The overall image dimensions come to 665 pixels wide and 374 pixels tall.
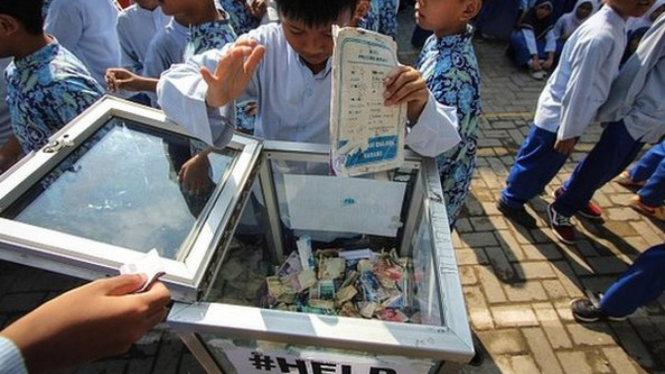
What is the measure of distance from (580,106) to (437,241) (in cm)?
189

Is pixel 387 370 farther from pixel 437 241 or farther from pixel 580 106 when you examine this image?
pixel 580 106

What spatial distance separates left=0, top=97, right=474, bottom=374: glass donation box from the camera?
0.85m

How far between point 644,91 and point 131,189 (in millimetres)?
2844

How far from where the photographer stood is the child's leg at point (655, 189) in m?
3.06

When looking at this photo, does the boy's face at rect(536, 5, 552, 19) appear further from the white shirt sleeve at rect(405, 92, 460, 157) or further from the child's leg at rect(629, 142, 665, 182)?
the white shirt sleeve at rect(405, 92, 460, 157)

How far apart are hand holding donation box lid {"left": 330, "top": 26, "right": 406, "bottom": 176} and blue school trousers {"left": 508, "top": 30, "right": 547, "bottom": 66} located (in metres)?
5.64

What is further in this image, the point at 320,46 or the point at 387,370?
the point at 320,46

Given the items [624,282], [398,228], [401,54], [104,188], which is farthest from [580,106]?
[401,54]

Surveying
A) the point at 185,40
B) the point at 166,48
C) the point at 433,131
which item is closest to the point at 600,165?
the point at 433,131

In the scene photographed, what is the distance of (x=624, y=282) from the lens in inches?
84.1

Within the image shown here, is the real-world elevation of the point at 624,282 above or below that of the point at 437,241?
below

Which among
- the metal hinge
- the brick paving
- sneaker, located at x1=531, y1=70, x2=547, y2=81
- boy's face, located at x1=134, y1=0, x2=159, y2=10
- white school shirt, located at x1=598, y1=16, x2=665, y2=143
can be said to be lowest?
the brick paving

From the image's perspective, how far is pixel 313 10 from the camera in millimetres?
1143

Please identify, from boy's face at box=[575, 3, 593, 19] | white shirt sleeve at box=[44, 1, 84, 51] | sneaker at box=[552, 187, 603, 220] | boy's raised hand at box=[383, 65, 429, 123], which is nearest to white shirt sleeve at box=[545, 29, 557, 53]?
boy's face at box=[575, 3, 593, 19]
